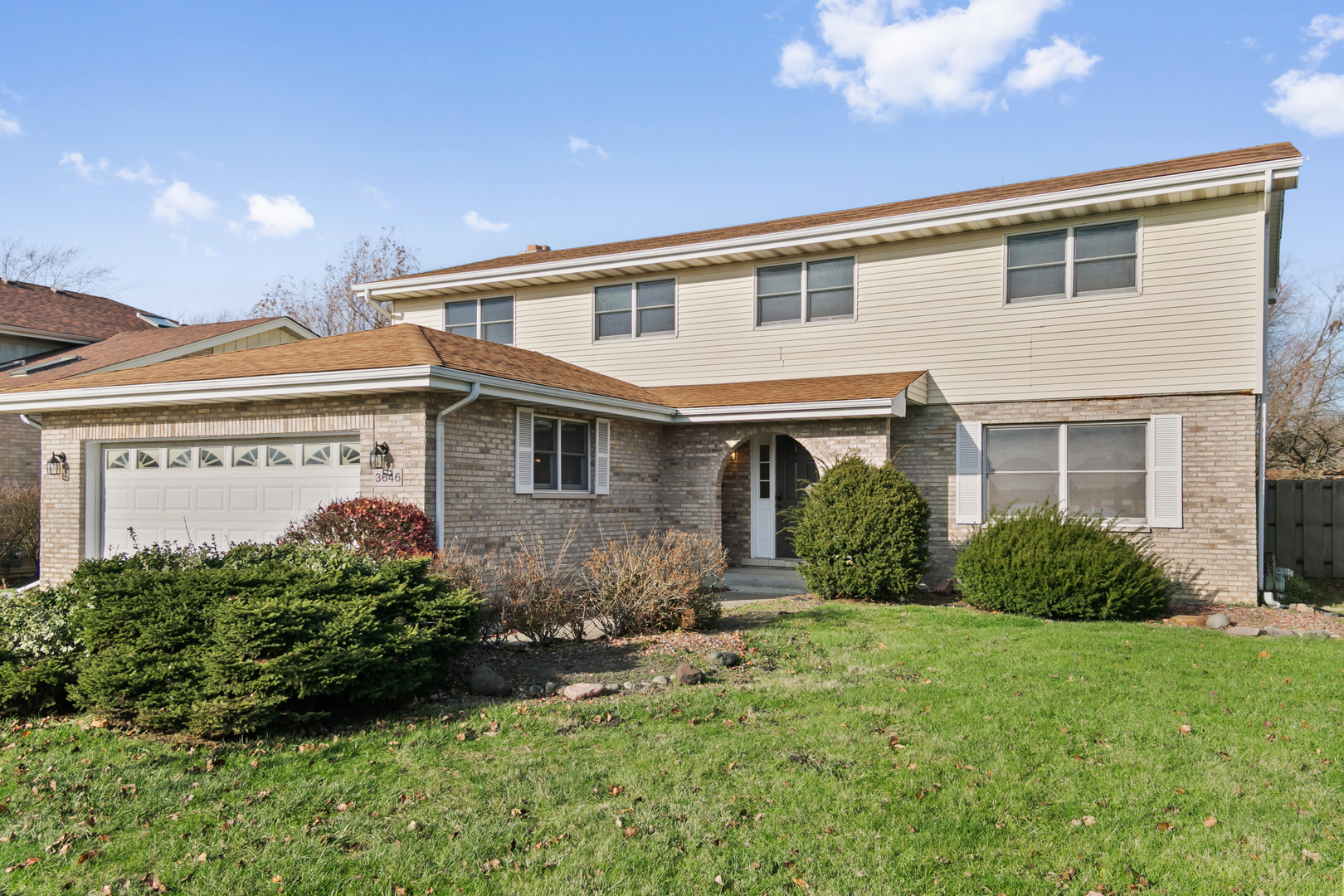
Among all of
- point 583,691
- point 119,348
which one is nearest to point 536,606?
point 583,691

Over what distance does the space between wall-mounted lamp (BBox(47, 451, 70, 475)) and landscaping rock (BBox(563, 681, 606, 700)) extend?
9.81 m

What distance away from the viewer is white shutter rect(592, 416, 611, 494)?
12.6 metres

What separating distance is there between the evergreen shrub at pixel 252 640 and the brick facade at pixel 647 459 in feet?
11.7

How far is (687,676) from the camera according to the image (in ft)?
21.6

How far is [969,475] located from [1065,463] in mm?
1328

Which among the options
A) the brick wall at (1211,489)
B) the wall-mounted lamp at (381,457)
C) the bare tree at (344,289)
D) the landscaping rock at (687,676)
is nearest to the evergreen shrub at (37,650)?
the wall-mounted lamp at (381,457)

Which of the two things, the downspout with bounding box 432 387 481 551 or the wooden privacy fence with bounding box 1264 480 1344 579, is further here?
the wooden privacy fence with bounding box 1264 480 1344 579

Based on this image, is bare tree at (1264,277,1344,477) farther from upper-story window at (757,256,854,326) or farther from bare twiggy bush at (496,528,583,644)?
bare twiggy bush at (496,528,583,644)

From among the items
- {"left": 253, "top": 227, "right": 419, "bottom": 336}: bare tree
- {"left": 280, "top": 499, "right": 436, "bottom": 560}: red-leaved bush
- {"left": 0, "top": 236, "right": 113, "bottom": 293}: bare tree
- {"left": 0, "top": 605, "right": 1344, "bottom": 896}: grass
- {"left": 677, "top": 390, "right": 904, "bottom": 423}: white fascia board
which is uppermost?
{"left": 0, "top": 236, "right": 113, "bottom": 293}: bare tree

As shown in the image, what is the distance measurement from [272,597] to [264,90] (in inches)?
437

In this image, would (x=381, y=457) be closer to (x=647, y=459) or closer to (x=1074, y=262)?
(x=647, y=459)

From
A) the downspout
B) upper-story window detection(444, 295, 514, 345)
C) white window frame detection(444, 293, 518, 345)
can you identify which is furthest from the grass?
upper-story window detection(444, 295, 514, 345)

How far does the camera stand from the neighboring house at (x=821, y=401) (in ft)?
34.7

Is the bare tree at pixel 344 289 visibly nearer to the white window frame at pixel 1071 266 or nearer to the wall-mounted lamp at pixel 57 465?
the wall-mounted lamp at pixel 57 465
